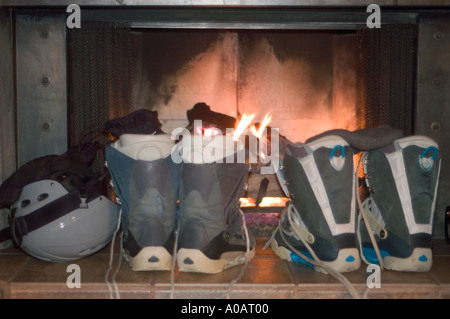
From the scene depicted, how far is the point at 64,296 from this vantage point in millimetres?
1791

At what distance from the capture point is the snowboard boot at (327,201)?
1.88m

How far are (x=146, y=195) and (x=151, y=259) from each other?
0.80ft

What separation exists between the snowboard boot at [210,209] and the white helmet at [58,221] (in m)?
0.38

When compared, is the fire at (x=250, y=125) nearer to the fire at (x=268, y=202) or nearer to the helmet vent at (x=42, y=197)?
the fire at (x=268, y=202)

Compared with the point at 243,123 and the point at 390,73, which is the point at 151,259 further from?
the point at 390,73

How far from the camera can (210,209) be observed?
192 cm

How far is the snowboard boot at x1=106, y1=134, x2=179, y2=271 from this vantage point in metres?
1.88

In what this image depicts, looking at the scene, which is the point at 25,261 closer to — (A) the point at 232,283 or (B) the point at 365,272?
(A) the point at 232,283

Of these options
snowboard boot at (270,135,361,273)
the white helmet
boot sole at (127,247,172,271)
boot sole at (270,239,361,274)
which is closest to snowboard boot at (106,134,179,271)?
boot sole at (127,247,172,271)

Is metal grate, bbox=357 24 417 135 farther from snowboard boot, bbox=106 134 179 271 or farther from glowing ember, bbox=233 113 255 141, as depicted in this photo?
snowboard boot, bbox=106 134 179 271

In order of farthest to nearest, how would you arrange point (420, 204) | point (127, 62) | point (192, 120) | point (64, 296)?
point (192, 120)
point (127, 62)
point (420, 204)
point (64, 296)

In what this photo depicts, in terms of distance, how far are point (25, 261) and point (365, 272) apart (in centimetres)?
141

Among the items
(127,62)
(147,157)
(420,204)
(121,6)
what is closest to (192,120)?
(127,62)

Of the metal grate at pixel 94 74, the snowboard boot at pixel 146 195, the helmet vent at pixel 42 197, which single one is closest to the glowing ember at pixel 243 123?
the metal grate at pixel 94 74
